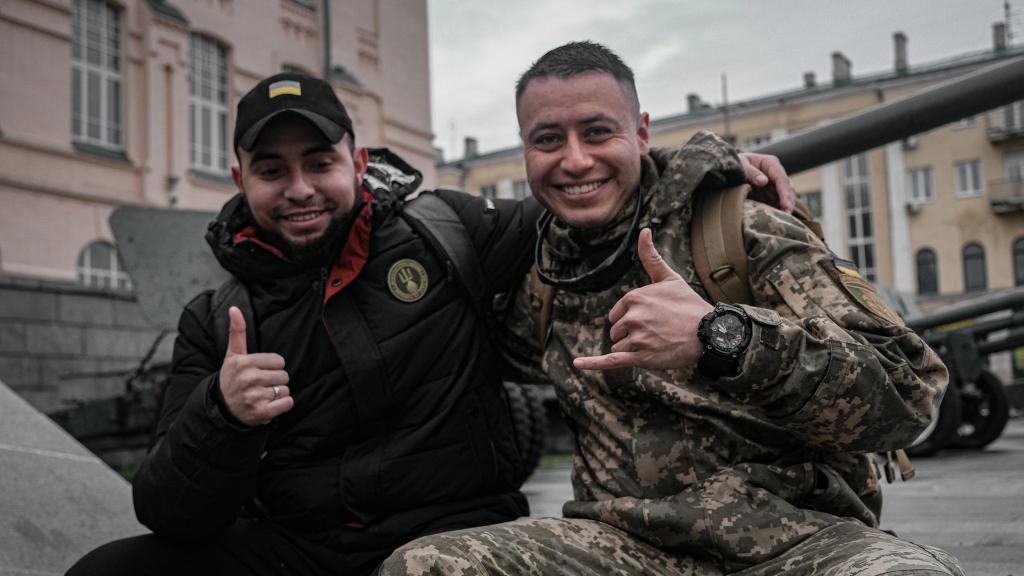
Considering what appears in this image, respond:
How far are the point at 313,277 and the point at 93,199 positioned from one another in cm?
1329

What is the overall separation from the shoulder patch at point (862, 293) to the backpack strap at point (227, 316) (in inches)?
53.6

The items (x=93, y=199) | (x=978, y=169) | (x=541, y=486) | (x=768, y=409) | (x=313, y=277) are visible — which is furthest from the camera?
(x=978, y=169)

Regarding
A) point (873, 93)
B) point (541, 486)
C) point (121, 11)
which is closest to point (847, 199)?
point (873, 93)

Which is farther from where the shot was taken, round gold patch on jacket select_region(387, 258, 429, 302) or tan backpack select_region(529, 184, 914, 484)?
round gold patch on jacket select_region(387, 258, 429, 302)

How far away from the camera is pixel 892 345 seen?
197 centimetres

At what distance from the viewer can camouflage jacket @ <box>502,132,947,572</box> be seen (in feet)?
6.16

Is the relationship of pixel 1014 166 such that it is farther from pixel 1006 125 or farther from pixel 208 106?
pixel 208 106

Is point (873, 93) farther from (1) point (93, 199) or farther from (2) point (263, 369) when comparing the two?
(2) point (263, 369)

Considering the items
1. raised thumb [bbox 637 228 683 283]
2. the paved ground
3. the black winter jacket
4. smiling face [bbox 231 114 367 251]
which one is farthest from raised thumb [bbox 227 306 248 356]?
A: the paved ground

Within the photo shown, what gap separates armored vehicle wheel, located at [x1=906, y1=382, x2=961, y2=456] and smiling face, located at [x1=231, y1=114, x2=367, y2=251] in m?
7.71

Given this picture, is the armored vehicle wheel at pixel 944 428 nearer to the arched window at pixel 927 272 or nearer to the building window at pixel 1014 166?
the arched window at pixel 927 272

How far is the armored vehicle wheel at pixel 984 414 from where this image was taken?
389 inches

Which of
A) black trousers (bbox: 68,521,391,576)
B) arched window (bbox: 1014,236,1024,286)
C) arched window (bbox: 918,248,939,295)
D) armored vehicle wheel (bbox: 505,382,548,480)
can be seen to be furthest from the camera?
arched window (bbox: 918,248,939,295)

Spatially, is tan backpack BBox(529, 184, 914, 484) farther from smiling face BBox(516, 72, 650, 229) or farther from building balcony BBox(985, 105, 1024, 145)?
building balcony BBox(985, 105, 1024, 145)
